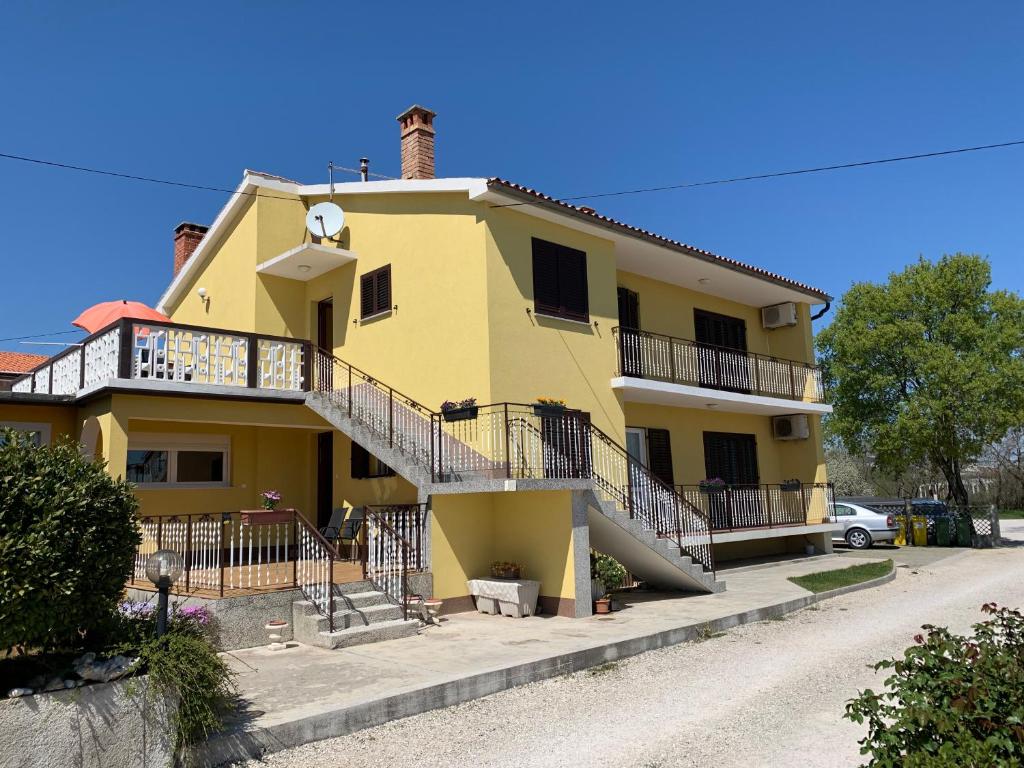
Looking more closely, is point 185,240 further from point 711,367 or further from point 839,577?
point 839,577

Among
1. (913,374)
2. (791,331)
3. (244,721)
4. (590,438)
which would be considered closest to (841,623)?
(590,438)

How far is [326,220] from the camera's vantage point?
1520cm

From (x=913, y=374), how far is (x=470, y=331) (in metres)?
18.1

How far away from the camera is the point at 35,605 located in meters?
4.98

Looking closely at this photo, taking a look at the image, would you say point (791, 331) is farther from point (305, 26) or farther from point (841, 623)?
point (305, 26)

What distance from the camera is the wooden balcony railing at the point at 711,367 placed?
51.1 ft

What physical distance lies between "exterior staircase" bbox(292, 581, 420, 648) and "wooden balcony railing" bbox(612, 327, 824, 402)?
678cm

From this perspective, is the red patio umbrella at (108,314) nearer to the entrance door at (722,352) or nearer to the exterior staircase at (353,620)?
the exterior staircase at (353,620)

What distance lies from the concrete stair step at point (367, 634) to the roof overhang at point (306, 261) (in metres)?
7.68

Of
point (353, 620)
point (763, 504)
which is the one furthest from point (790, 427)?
point (353, 620)

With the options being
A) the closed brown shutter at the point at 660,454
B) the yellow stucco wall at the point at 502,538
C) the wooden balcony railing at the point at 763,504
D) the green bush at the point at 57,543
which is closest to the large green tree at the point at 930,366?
the wooden balcony railing at the point at 763,504

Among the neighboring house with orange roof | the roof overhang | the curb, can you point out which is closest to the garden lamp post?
the curb

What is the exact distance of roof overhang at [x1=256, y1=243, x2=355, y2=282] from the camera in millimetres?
14805

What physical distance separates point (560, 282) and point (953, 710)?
1110 centimetres
